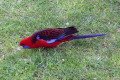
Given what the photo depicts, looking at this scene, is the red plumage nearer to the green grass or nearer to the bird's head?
the bird's head

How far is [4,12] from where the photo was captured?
209 inches

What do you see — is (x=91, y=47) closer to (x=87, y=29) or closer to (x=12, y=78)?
(x=87, y=29)

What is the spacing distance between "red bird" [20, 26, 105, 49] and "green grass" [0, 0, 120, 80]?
0.64 feet

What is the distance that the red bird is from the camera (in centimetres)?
404

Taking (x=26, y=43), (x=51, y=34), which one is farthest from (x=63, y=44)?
(x=26, y=43)

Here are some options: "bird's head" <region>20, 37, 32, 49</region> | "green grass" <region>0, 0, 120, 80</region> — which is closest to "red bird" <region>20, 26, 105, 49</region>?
"bird's head" <region>20, 37, 32, 49</region>

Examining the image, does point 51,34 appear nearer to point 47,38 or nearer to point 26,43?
point 47,38

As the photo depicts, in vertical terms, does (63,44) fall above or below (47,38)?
below

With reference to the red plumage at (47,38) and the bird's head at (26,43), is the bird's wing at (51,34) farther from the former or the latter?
the bird's head at (26,43)

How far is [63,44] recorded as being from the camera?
14.8 ft

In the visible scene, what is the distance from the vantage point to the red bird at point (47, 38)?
4043 millimetres

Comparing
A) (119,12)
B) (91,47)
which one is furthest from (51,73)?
(119,12)

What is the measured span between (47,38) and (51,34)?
14 centimetres

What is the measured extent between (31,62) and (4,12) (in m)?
2.12
